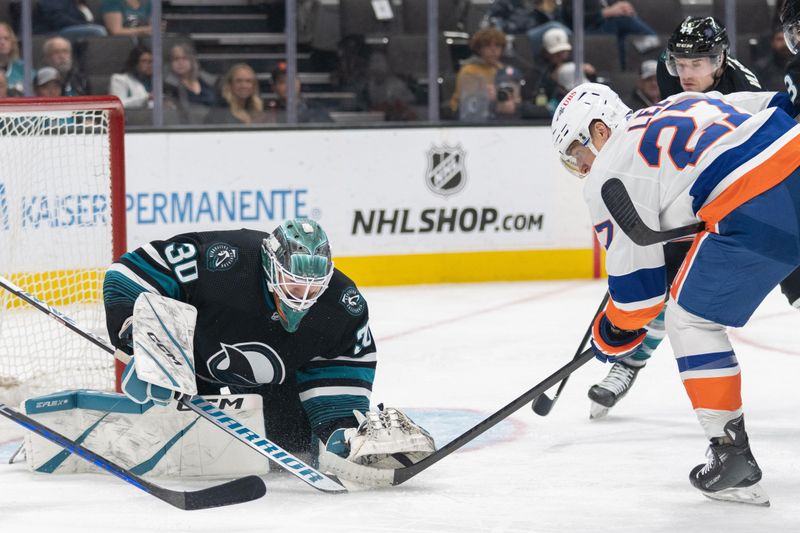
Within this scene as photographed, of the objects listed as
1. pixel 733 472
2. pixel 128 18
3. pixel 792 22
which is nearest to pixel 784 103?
pixel 792 22

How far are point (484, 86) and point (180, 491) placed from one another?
14.2 ft

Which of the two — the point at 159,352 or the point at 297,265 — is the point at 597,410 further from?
the point at 159,352

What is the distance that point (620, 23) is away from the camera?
22.9 feet

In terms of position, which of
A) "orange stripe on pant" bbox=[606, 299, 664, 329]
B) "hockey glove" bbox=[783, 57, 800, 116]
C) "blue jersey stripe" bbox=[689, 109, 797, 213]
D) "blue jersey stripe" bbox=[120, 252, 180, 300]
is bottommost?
"orange stripe on pant" bbox=[606, 299, 664, 329]

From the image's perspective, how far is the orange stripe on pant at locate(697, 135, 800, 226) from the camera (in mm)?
2518

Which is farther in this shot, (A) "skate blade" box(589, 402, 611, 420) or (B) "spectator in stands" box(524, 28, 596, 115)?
(B) "spectator in stands" box(524, 28, 596, 115)

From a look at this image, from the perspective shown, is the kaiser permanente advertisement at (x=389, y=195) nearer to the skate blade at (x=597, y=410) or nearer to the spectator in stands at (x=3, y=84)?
the spectator in stands at (x=3, y=84)

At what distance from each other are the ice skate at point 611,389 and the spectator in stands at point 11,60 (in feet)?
10.9

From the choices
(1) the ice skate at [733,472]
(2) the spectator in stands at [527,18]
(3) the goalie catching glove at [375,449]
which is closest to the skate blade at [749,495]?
(1) the ice skate at [733,472]

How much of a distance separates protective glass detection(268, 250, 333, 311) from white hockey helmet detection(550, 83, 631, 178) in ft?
1.82

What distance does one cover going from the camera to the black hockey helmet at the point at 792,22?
303 centimetres

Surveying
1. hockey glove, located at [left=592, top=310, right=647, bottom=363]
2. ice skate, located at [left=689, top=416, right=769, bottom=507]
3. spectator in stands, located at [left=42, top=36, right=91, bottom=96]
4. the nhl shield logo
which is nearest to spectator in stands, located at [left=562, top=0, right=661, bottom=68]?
the nhl shield logo

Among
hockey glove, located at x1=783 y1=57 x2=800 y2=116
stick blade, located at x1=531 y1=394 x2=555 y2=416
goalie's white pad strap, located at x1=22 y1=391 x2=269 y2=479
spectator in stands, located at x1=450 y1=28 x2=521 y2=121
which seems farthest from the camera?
spectator in stands, located at x1=450 y1=28 x2=521 y2=121

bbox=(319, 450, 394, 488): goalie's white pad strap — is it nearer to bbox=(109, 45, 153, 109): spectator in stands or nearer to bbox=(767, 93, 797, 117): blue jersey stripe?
bbox=(767, 93, 797, 117): blue jersey stripe
